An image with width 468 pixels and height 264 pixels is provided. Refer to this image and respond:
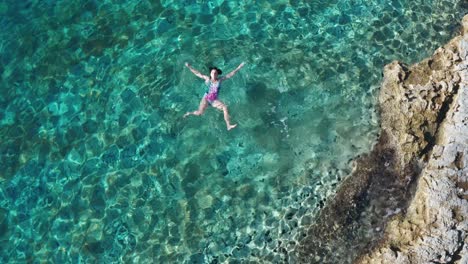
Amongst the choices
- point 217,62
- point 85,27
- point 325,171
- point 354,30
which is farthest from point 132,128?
point 354,30

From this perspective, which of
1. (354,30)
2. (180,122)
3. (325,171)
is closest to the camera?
(325,171)

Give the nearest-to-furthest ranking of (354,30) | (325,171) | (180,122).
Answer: (325,171) < (180,122) < (354,30)

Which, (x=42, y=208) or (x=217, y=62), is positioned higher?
(x=217, y=62)

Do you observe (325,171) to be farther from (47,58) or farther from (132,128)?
(47,58)

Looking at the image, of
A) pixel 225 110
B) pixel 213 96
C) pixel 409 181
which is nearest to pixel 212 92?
pixel 213 96

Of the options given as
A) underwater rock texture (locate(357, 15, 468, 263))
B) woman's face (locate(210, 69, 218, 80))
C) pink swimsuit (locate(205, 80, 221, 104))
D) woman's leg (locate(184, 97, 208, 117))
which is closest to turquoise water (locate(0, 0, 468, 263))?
woman's leg (locate(184, 97, 208, 117))

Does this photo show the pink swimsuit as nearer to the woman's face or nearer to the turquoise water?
the woman's face

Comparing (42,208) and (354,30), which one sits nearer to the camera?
(42,208)
